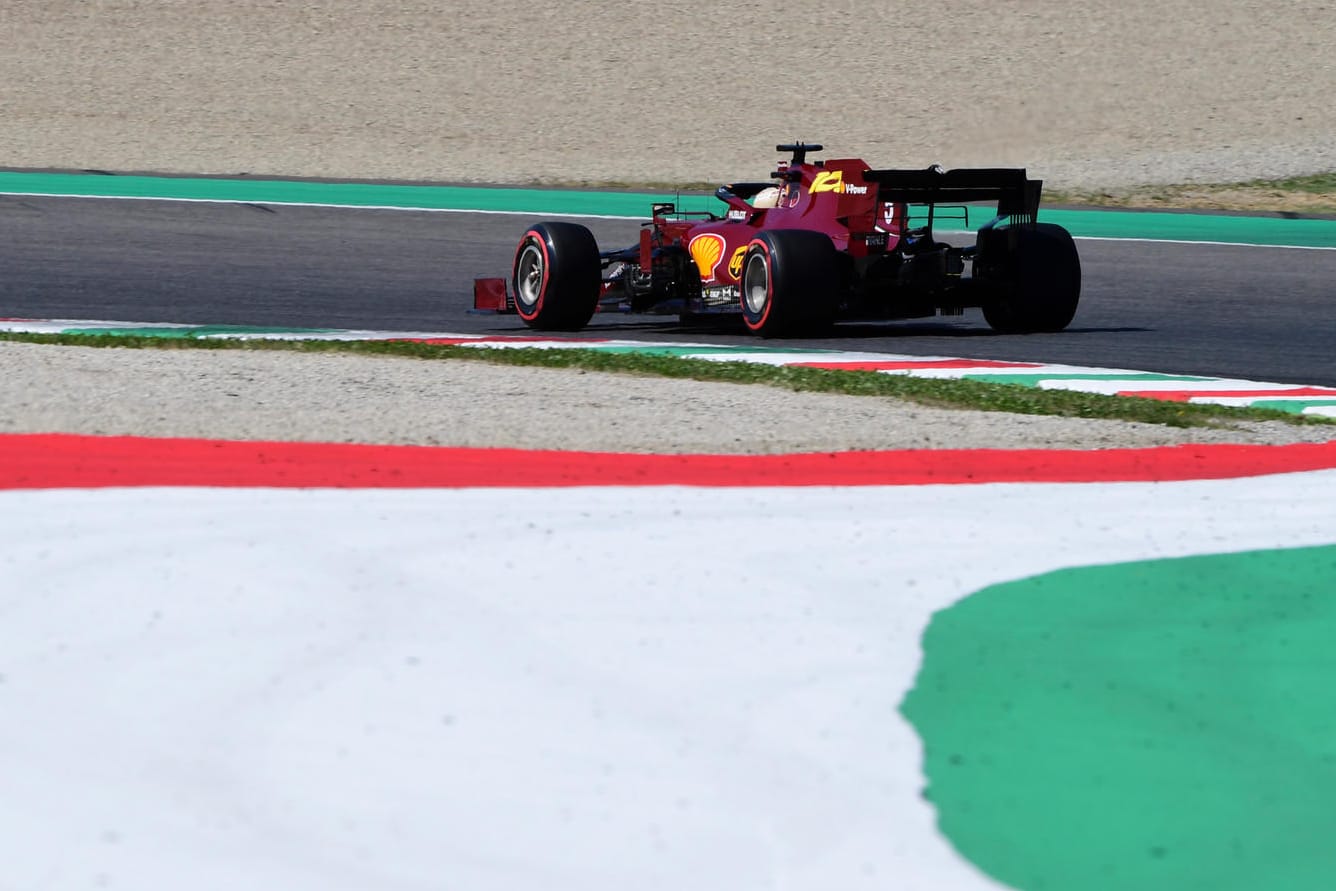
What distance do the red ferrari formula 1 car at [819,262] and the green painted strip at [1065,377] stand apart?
5.71 ft

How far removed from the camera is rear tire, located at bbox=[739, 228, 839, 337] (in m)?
12.8

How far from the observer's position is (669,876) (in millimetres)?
3488

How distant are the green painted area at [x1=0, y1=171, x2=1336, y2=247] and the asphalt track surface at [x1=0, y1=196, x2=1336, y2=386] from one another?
100 cm

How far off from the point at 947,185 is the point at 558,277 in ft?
8.79

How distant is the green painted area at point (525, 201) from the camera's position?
21141 mm

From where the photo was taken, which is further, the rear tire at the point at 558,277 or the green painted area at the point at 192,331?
the rear tire at the point at 558,277

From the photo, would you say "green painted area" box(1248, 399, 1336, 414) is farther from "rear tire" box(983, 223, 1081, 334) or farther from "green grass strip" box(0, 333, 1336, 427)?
"rear tire" box(983, 223, 1081, 334)

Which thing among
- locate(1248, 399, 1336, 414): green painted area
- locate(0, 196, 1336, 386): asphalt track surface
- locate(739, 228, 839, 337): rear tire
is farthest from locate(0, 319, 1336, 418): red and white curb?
locate(0, 196, 1336, 386): asphalt track surface

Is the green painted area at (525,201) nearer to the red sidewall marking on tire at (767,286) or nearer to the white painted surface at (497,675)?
the red sidewall marking on tire at (767,286)

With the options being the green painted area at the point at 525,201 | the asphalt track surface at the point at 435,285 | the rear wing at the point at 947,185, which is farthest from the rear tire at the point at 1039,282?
the green painted area at the point at 525,201

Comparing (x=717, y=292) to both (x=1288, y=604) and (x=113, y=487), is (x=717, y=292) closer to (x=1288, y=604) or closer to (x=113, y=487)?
(x=113, y=487)

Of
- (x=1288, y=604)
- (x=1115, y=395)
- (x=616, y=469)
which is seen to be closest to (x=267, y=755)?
(x=1288, y=604)

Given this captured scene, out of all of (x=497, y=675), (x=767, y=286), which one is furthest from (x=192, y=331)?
(x=497, y=675)

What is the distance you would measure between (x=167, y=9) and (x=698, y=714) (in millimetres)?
40318
